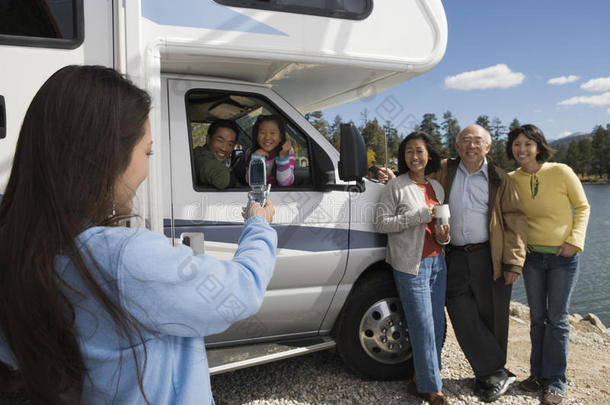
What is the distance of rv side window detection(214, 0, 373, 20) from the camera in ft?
8.27

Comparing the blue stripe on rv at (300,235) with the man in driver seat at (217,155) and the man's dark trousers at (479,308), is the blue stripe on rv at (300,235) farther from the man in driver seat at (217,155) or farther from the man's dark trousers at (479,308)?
the man's dark trousers at (479,308)

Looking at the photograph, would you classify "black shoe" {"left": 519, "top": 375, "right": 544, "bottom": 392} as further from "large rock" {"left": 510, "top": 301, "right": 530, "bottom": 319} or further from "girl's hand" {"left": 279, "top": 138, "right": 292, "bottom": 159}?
"large rock" {"left": 510, "top": 301, "right": 530, "bottom": 319}

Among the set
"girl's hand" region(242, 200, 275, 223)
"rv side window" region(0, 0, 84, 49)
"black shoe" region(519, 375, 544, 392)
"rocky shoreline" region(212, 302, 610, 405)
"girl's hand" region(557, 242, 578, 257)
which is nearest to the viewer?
"girl's hand" region(242, 200, 275, 223)

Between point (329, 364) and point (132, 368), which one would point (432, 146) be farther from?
point (132, 368)

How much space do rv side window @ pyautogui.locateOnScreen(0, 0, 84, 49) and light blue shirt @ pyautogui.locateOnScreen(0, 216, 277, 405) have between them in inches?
65.6

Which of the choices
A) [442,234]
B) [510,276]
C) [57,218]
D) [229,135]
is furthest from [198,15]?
[510,276]

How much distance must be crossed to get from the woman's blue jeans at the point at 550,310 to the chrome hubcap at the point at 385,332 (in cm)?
98

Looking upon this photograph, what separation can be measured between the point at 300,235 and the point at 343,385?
1.30 m

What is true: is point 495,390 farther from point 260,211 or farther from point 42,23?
point 42,23

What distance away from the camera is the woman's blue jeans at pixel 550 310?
10.5 ft

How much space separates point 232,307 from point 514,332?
5008mm

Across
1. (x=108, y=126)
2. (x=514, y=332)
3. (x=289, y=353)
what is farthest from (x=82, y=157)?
(x=514, y=332)

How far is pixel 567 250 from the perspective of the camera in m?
3.15

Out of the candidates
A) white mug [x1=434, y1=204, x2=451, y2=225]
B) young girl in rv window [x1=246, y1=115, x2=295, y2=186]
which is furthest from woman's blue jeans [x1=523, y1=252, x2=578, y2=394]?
young girl in rv window [x1=246, y1=115, x2=295, y2=186]
